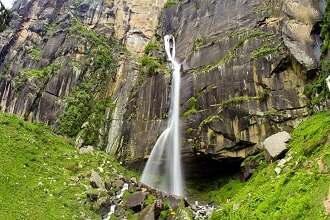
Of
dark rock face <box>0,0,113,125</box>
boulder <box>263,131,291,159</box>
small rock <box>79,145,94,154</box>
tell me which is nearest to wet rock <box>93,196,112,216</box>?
small rock <box>79,145,94,154</box>

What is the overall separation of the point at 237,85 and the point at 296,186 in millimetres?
14762

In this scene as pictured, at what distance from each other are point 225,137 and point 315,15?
1245cm

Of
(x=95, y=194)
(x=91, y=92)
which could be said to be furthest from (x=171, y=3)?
(x=95, y=194)

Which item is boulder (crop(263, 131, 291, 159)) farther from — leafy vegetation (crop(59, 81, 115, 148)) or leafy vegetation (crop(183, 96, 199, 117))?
leafy vegetation (crop(59, 81, 115, 148))

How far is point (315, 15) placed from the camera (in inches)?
1432

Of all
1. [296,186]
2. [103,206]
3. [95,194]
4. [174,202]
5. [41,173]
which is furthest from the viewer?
[41,173]

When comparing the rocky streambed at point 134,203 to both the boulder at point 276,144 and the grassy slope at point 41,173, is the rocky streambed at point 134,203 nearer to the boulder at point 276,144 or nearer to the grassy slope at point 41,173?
the grassy slope at point 41,173

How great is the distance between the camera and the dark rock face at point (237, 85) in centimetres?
3297

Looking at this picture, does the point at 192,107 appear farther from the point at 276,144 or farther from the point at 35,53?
the point at 35,53

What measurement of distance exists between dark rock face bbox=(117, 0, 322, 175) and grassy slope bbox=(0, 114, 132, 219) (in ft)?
18.3

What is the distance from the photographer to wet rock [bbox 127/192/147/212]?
26.3 m

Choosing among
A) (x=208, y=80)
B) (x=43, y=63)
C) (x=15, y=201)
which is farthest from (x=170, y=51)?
(x=15, y=201)

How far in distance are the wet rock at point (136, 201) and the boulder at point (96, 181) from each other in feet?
8.60

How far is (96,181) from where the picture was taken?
29.2 meters
